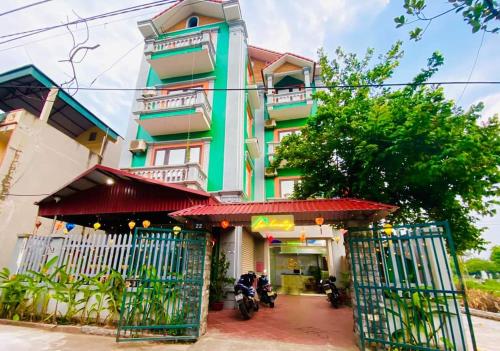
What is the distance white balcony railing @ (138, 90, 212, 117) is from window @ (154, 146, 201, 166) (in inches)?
70.6

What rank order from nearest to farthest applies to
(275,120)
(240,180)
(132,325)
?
(132,325), (240,180), (275,120)

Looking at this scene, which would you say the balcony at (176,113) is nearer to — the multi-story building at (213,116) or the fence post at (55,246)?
the multi-story building at (213,116)

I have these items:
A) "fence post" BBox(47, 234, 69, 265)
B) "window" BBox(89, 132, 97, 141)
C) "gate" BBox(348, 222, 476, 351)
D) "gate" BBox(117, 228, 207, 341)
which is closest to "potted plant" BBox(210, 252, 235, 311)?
"gate" BBox(117, 228, 207, 341)

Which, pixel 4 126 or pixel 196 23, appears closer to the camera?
pixel 4 126

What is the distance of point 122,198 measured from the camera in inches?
294

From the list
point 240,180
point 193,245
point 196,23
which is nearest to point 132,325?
point 193,245

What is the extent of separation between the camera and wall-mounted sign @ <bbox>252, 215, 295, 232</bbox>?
5.01 m

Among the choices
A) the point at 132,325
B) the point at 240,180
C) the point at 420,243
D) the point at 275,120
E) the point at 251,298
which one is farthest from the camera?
the point at 275,120

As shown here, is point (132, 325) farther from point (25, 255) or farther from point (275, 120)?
point (275, 120)

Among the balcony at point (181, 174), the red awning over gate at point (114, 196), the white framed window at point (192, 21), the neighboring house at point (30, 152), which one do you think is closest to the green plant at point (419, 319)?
the red awning over gate at point (114, 196)

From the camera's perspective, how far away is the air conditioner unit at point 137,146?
10.6 meters

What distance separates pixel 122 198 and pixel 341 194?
7.29m

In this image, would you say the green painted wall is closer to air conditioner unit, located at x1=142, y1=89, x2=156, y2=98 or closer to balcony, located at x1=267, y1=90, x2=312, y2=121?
air conditioner unit, located at x1=142, y1=89, x2=156, y2=98

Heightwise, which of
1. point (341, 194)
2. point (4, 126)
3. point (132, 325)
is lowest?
point (132, 325)
